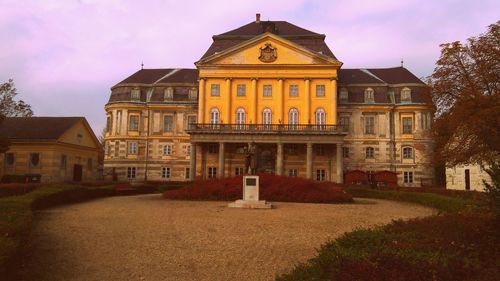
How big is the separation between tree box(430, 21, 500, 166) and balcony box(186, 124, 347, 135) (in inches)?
669

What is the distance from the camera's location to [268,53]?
49.9 m

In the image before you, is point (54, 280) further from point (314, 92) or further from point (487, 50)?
point (314, 92)

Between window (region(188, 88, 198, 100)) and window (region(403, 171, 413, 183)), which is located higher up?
window (region(188, 88, 198, 100))

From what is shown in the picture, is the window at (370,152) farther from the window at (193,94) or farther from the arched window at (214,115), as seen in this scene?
the window at (193,94)

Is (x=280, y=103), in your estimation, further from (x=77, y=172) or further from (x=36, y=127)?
(x=36, y=127)

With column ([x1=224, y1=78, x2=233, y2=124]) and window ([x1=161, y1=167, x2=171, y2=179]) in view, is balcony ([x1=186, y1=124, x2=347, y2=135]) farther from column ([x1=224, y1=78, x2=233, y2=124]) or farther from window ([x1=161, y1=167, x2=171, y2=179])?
window ([x1=161, y1=167, x2=171, y2=179])

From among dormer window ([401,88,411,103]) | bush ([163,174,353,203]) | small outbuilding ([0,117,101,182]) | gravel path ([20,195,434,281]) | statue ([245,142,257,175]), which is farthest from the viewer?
dormer window ([401,88,411,103])

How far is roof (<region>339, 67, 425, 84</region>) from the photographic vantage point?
181 feet

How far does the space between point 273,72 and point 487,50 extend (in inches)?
1090

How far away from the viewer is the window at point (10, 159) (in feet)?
140

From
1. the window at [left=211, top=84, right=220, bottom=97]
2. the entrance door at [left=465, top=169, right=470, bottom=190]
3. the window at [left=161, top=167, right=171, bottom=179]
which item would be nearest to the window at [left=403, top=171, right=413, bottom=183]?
the entrance door at [left=465, top=169, right=470, bottom=190]

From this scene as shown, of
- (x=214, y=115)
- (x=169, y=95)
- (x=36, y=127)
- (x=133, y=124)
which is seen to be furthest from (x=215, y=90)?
(x=36, y=127)

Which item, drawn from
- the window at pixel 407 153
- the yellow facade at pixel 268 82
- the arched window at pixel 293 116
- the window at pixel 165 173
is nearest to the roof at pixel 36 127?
the window at pixel 165 173

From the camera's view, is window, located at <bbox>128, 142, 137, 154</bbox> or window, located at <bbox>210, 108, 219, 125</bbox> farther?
window, located at <bbox>128, 142, 137, 154</bbox>
